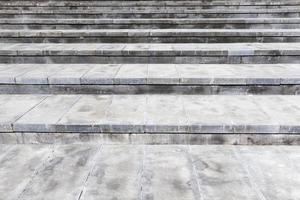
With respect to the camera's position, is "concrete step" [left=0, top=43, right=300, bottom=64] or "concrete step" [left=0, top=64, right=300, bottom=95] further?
"concrete step" [left=0, top=43, right=300, bottom=64]

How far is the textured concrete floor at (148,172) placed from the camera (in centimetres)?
216

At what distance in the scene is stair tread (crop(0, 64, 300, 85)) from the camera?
3723mm

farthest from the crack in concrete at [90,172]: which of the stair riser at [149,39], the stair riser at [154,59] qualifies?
the stair riser at [149,39]

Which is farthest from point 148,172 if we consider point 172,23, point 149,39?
point 172,23

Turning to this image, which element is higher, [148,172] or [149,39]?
[149,39]

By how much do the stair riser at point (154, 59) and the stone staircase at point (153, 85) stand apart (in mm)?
18

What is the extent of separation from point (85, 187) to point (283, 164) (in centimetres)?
193

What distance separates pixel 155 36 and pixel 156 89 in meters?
2.11

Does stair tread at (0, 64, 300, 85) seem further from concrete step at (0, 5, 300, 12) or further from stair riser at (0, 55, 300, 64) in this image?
concrete step at (0, 5, 300, 12)

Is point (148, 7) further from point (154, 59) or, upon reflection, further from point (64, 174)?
point (64, 174)

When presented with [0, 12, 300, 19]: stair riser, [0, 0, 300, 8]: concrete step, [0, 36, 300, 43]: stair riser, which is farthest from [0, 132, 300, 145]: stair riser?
[0, 0, 300, 8]: concrete step

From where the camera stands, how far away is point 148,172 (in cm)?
243

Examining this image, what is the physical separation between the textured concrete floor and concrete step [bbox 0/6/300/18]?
494 centimetres

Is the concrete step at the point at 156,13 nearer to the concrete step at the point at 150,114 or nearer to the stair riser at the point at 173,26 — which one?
the stair riser at the point at 173,26
